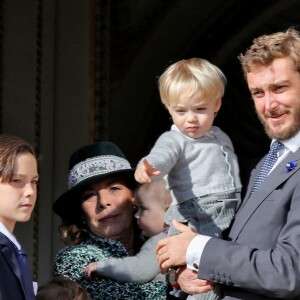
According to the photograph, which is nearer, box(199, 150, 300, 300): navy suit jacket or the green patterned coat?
box(199, 150, 300, 300): navy suit jacket

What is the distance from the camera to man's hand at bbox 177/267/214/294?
347 cm

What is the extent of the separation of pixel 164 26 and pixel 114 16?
0.27 m

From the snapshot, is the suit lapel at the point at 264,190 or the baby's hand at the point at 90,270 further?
the baby's hand at the point at 90,270

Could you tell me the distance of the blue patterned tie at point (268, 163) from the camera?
3543mm

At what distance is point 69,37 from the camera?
5.75 meters

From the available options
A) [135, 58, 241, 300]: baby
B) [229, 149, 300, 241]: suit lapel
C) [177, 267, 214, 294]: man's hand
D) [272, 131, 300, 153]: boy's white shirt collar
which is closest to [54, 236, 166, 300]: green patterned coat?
[135, 58, 241, 300]: baby

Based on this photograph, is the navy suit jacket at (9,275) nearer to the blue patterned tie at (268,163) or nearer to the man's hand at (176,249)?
the man's hand at (176,249)

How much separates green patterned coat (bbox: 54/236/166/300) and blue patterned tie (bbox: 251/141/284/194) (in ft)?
2.24

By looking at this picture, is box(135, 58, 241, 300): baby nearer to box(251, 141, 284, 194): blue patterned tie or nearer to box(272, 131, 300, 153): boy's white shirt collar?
box(251, 141, 284, 194): blue patterned tie

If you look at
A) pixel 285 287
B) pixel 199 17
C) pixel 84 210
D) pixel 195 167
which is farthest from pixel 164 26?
pixel 285 287

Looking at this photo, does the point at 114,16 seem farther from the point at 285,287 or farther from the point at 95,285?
the point at 285,287

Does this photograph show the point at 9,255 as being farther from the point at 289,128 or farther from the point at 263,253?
the point at 289,128

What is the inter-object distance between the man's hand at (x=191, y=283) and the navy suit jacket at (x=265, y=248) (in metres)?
0.06

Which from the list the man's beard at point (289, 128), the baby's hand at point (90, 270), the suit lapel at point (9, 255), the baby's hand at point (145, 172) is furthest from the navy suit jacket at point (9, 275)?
the man's beard at point (289, 128)
